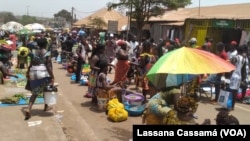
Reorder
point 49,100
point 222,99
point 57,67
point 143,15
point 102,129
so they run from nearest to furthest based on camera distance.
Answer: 1. point 102,129
2. point 49,100
3. point 222,99
4. point 57,67
5. point 143,15

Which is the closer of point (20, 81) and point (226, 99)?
point (226, 99)

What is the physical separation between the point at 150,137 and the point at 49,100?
461cm

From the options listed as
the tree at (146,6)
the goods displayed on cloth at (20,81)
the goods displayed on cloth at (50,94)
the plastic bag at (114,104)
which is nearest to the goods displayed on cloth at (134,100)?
the plastic bag at (114,104)

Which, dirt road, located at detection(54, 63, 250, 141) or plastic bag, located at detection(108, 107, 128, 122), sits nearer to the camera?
dirt road, located at detection(54, 63, 250, 141)

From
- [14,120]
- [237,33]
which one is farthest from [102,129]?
[237,33]

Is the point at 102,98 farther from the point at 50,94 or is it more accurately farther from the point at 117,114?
the point at 50,94

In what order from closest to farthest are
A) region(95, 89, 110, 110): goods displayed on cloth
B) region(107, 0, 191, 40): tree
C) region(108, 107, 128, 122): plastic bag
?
region(108, 107, 128, 122): plastic bag < region(95, 89, 110, 110): goods displayed on cloth < region(107, 0, 191, 40): tree

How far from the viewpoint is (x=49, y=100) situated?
8031mm

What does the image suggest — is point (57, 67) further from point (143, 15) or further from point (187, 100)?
point (187, 100)

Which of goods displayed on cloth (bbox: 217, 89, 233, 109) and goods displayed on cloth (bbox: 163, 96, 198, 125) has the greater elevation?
goods displayed on cloth (bbox: 163, 96, 198, 125)

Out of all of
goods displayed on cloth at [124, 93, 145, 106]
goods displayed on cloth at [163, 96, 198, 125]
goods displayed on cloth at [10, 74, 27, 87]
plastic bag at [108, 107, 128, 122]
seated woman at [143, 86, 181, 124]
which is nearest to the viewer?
goods displayed on cloth at [163, 96, 198, 125]

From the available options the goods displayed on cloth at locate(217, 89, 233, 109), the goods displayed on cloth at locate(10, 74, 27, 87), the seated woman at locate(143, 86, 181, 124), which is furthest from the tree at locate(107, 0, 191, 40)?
the seated woman at locate(143, 86, 181, 124)

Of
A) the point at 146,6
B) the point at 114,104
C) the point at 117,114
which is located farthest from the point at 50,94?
the point at 146,6

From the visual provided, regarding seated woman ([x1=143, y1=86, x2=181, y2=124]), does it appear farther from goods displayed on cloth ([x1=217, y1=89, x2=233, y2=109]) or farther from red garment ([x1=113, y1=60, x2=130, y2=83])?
goods displayed on cloth ([x1=217, y1=89, x2=233, y2=109])
